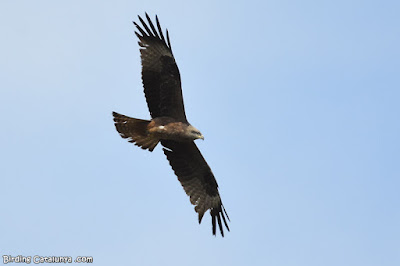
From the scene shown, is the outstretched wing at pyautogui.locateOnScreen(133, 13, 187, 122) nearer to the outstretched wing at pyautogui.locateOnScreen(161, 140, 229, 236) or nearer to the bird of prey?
the bird of prey

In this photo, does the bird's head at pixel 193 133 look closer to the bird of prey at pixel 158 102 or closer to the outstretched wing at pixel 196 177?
the bird of prey at pixel 158 102

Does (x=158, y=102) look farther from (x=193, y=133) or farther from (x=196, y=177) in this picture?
(x=196, y=177)

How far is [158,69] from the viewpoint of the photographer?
34.1 feet

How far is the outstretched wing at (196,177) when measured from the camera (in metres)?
11.3

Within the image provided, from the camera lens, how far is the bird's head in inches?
413

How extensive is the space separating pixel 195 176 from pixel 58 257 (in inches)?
148

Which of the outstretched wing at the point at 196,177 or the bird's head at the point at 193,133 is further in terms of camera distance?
the outstretched wing at the point at 196,177

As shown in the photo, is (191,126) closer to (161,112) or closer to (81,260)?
(161,112)

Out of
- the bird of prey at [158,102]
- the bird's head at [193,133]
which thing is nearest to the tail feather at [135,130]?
the bird of prey at [158,102]

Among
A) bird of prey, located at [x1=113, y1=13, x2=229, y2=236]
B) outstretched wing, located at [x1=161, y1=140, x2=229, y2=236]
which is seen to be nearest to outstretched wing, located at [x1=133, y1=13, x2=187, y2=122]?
bird of prey, located at [x1=113, y1=13, x2=229, y2=236]

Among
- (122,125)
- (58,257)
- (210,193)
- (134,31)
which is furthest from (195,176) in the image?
(58,257)

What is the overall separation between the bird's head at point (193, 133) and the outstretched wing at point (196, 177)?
581 mm

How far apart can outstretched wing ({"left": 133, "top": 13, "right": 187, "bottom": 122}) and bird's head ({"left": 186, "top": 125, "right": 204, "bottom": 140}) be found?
49 centimetres

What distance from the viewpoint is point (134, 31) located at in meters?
10.4
